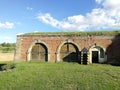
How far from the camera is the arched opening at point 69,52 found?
80.5ft

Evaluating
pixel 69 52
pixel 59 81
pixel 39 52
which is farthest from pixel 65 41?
pixel 59 81

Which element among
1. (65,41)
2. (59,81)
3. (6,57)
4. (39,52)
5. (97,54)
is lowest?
(59,81)

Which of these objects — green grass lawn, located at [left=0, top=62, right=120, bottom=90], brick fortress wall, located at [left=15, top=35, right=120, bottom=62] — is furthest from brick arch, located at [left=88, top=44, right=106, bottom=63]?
green grass lawn, located at [left=0, top=62, right=120, bottom=90]

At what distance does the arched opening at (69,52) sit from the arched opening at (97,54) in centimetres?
169

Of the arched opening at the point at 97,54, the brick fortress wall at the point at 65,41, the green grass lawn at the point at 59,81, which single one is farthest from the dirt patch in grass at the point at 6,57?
the green grass lawn at the point at 59,81

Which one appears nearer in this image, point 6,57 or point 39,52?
point 39,52

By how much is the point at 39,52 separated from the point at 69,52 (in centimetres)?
361

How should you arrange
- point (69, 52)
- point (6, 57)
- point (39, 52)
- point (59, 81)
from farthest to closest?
point (6, 57) < point (39, 52) < point (69, 52) < point (59, 81)

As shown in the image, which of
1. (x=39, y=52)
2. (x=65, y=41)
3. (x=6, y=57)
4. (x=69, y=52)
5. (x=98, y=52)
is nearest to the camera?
(x=98, y=52)

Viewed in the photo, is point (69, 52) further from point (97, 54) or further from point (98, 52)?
point (98, 52)

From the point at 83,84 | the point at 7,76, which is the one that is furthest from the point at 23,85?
the point at 83,84

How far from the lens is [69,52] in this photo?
24.8m

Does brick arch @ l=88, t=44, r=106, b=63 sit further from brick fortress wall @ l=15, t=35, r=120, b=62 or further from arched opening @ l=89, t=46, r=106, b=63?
brick fortress wall @ l=15, t=35, r=120, b=62

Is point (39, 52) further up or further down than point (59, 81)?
further up
